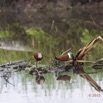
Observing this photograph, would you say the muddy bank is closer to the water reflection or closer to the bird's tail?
the bird's tail

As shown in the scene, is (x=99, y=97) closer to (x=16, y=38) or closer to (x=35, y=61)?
(x=35, y=61)

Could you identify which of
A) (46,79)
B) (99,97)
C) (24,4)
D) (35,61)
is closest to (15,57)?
(35,61)

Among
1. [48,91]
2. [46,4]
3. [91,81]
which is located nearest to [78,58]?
[91,81]

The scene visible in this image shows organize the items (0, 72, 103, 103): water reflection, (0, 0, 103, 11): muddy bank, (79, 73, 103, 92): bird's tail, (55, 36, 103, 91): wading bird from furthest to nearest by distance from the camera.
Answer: (0, 0, 103, 11): muddy bank
(55, 36, 103, 91): wading bird
(79, 73, 103, 92): bird's tail
(0, 72, 103, 103): water reflection

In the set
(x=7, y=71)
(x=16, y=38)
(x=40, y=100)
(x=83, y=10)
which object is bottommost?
(x=40, y=100)

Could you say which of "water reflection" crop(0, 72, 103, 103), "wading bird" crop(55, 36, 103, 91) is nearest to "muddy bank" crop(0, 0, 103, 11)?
"wading bird" crop(55, 36, 103, 91)

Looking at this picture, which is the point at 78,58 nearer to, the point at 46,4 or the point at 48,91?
the point at 48,91

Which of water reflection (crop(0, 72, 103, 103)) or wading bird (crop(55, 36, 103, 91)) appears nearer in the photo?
water reflection (crop(0, 72, 103, 103))

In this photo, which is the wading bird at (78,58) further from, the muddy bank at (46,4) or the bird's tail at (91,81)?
the muddy bank at (46,4)

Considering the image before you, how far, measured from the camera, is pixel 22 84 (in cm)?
1137

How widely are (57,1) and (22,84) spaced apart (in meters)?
35.3

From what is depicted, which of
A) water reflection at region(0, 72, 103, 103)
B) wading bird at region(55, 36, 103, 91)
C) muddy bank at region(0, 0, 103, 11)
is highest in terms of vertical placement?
muddy bank at region(0, 0, 103, 11)

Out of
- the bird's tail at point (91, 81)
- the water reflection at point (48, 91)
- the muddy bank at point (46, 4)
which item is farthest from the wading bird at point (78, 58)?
the muddy bank at point (46, 4)

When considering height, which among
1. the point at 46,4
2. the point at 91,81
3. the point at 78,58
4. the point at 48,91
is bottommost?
the point at 48,91
